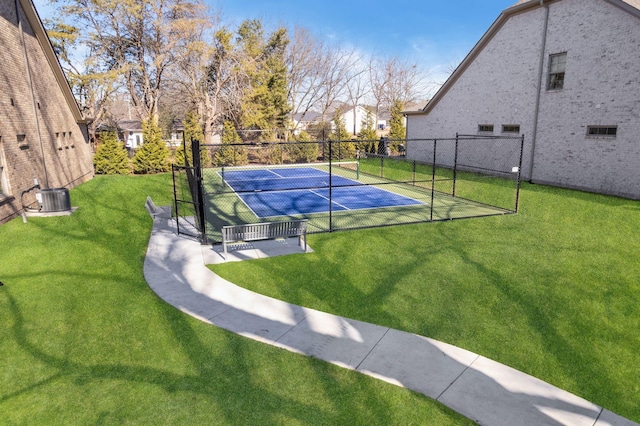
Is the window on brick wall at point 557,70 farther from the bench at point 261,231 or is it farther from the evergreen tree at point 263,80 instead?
the evergreen tree at point 263,80

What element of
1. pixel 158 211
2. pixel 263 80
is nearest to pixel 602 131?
pixel 158 211

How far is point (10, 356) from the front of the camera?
19.4 ft

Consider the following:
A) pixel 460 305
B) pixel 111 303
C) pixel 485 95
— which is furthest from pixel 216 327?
pixel 485 95

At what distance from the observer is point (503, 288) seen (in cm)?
855

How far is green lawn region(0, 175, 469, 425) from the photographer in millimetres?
4820

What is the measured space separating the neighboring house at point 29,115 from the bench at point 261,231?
8080mm

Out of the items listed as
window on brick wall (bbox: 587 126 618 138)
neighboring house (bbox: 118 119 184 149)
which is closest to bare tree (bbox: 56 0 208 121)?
neighboring house (bbox: 118 119 184 149)

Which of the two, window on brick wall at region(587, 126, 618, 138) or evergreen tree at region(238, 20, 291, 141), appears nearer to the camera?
window on brick wall at region(587, 126, 618, 138)

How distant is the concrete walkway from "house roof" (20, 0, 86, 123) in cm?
1370

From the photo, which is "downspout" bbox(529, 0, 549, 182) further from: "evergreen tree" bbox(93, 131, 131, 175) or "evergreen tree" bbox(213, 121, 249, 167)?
"evergreen tree" bbox(93, 131, 131, 175)

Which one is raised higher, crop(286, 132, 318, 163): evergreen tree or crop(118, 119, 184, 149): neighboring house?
crop(118, 119, 184, 149): neighboring house

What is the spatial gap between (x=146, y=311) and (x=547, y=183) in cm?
2070

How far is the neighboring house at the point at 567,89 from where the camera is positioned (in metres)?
17.4

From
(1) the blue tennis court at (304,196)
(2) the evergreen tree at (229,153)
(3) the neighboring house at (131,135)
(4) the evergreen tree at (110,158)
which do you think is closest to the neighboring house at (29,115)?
(4) the evergreen tree at (110,158)
